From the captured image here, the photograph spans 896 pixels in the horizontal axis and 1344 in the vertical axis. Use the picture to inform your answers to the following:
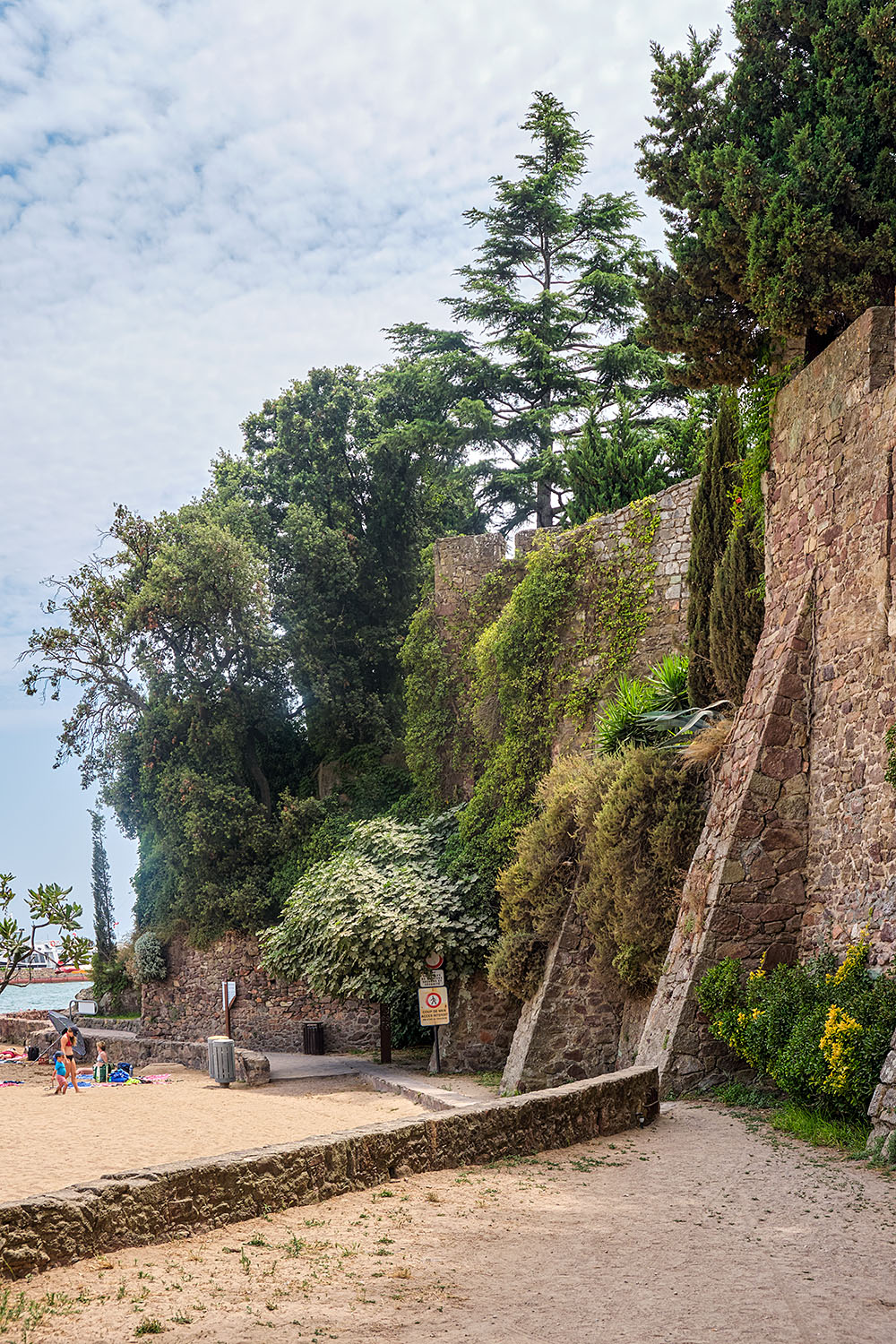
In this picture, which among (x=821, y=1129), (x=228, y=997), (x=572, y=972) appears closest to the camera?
(x=821, y=1129)

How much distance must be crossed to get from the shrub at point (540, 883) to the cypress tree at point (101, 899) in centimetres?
1776

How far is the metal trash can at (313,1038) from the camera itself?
67.2ft

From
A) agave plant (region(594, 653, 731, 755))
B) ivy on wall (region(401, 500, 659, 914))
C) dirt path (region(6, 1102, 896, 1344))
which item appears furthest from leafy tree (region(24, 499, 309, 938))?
dirt path (region(6, 1102, 896, 1344))

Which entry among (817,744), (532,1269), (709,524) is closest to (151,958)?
(709,524)

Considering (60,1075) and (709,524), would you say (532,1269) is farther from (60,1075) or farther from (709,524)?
(60,1075)

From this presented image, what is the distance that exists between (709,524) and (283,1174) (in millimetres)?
9618

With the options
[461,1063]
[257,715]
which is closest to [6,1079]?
[257,715]

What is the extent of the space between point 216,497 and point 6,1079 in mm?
12521

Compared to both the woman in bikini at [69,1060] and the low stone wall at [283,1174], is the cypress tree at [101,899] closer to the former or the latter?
the woman in bikini at [69,1060]

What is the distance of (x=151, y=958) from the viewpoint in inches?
947

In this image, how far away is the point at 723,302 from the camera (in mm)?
11641

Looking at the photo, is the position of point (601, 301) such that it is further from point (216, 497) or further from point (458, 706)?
point (458, 706)

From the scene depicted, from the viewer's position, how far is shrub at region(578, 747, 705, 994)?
38.6 ft

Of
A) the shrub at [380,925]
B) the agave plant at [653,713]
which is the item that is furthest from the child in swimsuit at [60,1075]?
the agave plant at [653,713]
